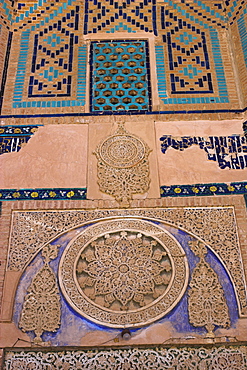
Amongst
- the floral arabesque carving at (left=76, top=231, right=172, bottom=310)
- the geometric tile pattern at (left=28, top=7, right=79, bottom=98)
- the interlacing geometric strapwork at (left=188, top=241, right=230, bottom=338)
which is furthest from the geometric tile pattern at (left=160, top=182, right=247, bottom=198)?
the geometric tile pattern at (left=28, top=7, right=79, bottom=98)

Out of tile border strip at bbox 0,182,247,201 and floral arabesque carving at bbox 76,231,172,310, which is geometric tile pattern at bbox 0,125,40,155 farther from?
floral arabesque carving at bbox 76,231,172,310

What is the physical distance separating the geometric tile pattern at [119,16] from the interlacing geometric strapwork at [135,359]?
13.6 feet

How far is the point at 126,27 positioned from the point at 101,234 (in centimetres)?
306

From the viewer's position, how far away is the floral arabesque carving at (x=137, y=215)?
5.16 m

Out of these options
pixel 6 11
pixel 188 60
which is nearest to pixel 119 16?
pixel 188 60

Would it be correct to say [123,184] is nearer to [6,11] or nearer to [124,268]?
[124,268]

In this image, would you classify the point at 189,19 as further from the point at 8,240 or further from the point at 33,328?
the point at 33,328

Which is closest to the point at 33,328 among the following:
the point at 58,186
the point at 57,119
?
the point at 58,186

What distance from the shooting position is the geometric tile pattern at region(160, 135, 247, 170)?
5.78 m

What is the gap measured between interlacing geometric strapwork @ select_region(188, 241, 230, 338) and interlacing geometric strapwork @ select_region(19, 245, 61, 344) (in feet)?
4.11

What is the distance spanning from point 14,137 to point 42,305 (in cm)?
200

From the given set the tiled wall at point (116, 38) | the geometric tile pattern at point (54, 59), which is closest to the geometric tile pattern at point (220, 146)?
the tiled wall at point (116, 38)

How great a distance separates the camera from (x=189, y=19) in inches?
279

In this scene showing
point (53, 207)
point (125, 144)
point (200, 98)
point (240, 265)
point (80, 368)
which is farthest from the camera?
point (200, 98)
